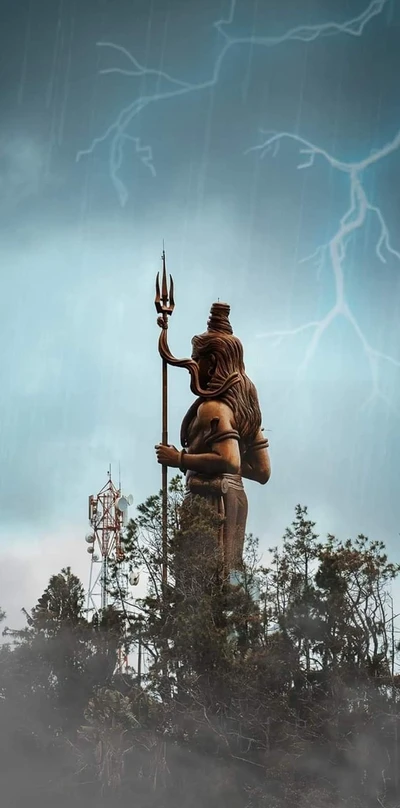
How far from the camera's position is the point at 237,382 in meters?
25.7

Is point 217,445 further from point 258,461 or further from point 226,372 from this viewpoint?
point 226,372

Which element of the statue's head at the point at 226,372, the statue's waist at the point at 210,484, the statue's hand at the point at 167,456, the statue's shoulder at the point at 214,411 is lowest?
the statue's waist at the point at 210,484

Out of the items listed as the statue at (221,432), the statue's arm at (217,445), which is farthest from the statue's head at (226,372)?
the statue's arm at (217,445)

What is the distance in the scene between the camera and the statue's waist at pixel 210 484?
81.5ft

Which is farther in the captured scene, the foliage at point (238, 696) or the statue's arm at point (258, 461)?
the statue's arm at point (258, 461)

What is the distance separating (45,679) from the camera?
24.8 m

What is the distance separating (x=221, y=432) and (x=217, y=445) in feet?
0.87

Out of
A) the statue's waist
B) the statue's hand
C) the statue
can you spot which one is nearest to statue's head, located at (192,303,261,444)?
the statue

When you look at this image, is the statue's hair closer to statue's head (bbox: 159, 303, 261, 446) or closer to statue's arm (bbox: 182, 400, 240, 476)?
statue's head (bbox: 159, 303, 261, 446)

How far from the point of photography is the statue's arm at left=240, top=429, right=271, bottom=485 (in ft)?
85.9

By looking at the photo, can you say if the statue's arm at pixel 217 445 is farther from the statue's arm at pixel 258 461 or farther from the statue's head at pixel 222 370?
the statue's arm at pixel 258 461

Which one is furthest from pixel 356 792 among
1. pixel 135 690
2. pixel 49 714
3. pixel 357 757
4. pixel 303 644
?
pixel 49 714

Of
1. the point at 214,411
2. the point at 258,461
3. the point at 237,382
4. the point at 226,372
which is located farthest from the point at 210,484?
the point at 226,372

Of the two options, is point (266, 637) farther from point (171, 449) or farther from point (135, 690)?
point (171, 449)
